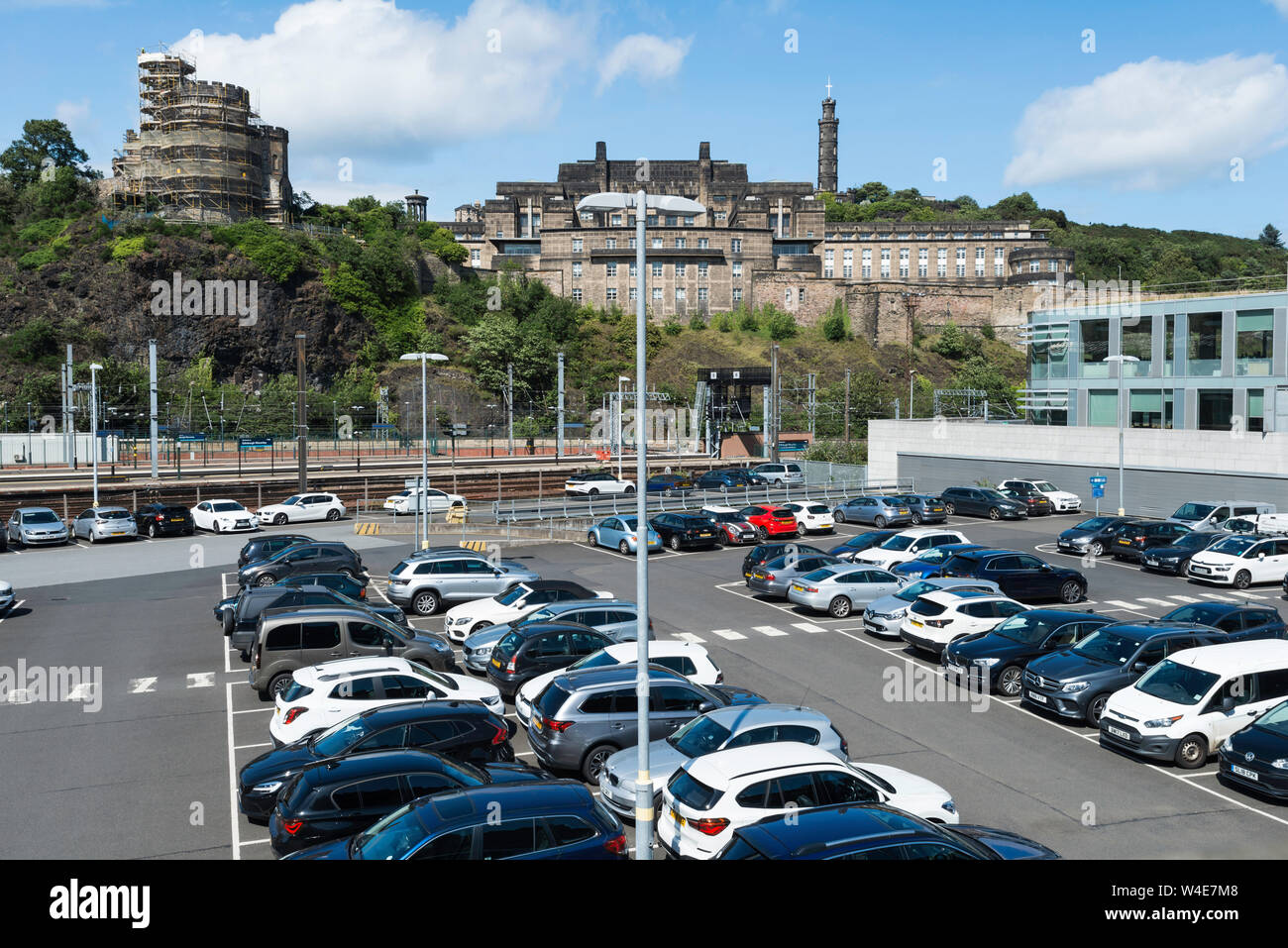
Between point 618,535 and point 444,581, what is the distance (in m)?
11.8

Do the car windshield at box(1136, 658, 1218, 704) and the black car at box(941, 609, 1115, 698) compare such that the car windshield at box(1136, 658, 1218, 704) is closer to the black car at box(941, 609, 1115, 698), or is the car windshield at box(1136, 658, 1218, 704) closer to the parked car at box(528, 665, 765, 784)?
the black car at box(941, 609, 1115, 698)

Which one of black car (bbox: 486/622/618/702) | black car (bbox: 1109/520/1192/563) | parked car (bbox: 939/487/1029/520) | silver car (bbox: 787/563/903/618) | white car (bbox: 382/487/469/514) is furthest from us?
white car (bbox: 382/487/469/514)

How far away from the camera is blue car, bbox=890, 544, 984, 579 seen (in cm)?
2775

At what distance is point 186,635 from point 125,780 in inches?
411

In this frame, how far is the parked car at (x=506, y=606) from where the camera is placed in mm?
22969

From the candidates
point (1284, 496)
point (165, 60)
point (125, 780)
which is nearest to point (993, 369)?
point (1284, 496)

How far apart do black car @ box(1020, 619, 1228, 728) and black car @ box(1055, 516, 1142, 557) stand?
54.9 feet

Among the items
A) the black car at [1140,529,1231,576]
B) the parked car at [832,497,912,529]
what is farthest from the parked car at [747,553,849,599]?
the parked car at [832,497,912,529]

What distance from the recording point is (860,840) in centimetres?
904

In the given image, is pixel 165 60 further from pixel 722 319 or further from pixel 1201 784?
pixel 1201 784

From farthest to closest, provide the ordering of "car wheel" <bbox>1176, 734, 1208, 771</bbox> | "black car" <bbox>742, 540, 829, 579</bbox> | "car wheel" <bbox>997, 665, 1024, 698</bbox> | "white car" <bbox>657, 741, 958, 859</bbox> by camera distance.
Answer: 1. "black car" <bbox>742, 540, 829, 579</bbox>
2. "car wheel" <bbox>997, 665, 1024, 698</bbox>
3. "car wheel" <bbox>1176, 734, 1208, 771</bbox>
4. "white car" <bbox>657, 741, 958, 859</bbox>

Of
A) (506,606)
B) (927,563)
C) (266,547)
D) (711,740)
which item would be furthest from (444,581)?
(711,740)

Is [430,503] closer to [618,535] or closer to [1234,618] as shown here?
[618,535]

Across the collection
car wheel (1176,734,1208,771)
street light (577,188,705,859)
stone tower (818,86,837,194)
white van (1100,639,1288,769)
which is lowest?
car wheel (1176,734,1208,771)
